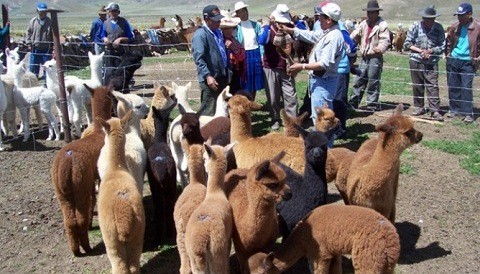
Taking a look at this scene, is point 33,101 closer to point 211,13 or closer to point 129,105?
point 129,105

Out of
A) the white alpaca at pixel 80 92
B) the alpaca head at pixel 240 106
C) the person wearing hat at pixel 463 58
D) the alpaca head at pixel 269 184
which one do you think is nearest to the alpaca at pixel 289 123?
the alpaca head at pixel 240 106

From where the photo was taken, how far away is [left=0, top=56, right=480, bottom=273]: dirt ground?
516 cm

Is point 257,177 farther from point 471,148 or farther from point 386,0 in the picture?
point 386,0

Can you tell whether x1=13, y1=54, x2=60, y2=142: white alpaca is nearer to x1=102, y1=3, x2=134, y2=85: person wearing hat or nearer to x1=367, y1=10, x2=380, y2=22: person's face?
x1=102, y1=3, x2=134, y2=85: person wearing hat

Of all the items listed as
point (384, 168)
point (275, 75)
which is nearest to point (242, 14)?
point (275, 75)

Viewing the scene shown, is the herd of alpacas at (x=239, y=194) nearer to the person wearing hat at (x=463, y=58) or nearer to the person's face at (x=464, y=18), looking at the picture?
the person wearing hat at (x=463, y=58)

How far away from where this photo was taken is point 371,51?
1060cm

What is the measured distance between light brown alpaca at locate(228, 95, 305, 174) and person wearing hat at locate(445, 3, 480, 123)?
5.97 meters

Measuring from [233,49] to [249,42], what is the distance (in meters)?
0.88

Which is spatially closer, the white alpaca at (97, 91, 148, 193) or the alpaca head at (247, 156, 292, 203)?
the alpaca head at (247, 156, 292, 203)

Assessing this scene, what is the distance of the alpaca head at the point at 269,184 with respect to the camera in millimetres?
4062

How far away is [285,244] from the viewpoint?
431cm

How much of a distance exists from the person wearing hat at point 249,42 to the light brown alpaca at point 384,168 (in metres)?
4.46

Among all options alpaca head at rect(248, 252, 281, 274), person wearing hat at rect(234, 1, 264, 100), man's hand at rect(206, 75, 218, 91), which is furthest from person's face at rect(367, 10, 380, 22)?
alpaca head at rect(248, 252, 281, 274)
